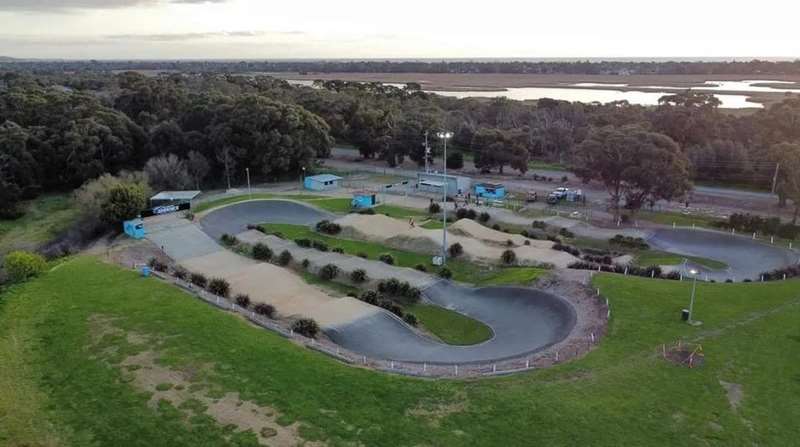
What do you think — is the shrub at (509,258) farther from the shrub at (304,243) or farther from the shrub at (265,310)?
the shrub at (265,310)

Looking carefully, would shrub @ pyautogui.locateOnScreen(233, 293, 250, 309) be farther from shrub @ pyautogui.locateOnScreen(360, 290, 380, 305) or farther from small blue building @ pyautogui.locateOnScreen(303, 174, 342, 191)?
small blue building @ pyautogui.locateOnScreen(303, 174, 342, 191)

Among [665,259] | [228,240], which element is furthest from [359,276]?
[665,259]

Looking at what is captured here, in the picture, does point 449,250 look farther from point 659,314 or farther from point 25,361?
point 25,361

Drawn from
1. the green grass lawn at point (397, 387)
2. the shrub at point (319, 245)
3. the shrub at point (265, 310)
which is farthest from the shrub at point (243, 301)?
the shrub at point (319, 245)

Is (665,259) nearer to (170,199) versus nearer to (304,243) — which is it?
(304,243)

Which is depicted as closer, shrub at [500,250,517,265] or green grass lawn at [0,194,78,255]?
shrub at [500,250,517,265]

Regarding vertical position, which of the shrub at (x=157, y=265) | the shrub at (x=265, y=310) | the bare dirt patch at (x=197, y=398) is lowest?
the shrub at (x=265, y=310)

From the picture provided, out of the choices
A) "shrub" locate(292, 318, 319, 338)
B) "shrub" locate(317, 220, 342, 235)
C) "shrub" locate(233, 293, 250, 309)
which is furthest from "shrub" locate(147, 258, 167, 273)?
"shrub" locate(317, 220, 342, 235)
